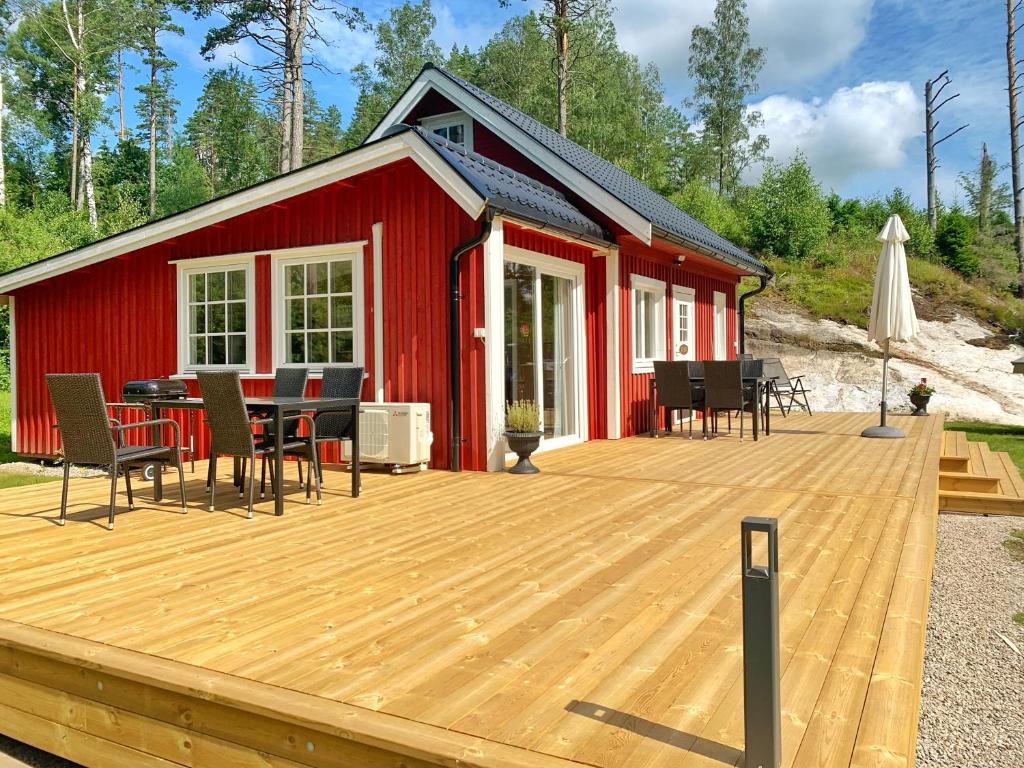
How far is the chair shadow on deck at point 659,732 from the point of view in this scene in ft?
5.89

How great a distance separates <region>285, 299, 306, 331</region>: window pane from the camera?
7.69 meters

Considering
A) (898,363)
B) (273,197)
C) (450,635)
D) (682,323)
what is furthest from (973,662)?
(898,363)

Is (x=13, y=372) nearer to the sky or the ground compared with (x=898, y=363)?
nearer to the ground

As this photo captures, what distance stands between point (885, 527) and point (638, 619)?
2266 millimetres

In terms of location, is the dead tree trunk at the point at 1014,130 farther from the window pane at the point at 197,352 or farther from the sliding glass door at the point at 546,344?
the window pane at the point at 197,352

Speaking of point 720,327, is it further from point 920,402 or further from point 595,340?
point 595,340

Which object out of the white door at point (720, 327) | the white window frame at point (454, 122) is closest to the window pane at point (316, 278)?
the white window frame at point (454, 122)

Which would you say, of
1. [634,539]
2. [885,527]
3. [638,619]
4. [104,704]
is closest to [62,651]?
[104,704]

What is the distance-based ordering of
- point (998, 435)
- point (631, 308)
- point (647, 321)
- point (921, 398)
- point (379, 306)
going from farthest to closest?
point (998, 435)
point (921, 398)
point (647, 321)
point (631, 308)
point (379, 306)

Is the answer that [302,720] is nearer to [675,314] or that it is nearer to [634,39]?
[675,314]

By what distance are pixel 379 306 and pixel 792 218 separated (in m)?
16.1

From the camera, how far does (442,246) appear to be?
6766 millimetres

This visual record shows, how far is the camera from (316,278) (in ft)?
25.0

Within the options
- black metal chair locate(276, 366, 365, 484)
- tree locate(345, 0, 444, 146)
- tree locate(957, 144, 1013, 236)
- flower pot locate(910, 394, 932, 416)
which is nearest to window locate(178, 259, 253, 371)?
black metal chair locate(276, 366, 365, 484)
